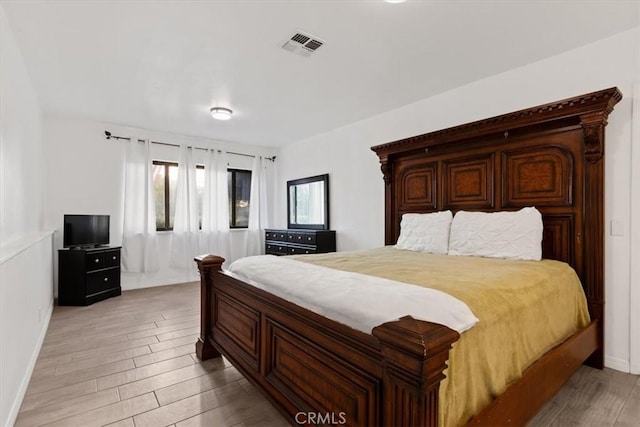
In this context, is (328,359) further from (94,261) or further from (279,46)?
(94,261)

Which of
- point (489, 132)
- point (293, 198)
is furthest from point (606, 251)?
point (293, 198)

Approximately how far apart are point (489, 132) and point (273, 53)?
2079 millimetres

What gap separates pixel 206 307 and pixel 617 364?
127 inches

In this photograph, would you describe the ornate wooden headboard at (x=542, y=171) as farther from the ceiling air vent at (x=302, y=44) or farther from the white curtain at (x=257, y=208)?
the white curtain at (x=257, y=208)

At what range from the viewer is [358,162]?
4598 mm

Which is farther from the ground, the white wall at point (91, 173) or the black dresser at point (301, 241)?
the white wall at point (91, 173)

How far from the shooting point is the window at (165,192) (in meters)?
5.34

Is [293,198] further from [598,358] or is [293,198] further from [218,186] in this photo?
[598,358]

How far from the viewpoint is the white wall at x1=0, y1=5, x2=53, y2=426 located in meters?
1.74

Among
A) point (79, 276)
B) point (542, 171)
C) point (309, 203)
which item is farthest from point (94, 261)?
point (542, 171)

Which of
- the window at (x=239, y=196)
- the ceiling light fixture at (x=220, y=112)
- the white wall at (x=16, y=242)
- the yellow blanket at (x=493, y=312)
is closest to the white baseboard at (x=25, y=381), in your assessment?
the white wall at (x=16, y=242)

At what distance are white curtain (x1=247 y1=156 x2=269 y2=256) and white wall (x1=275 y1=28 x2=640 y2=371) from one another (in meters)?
1.74

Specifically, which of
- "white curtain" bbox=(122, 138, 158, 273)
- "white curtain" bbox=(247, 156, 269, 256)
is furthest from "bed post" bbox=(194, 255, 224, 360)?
"white curtain" bbox=(247, 156, 269, 256)

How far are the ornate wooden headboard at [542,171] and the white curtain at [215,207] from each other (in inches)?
138
